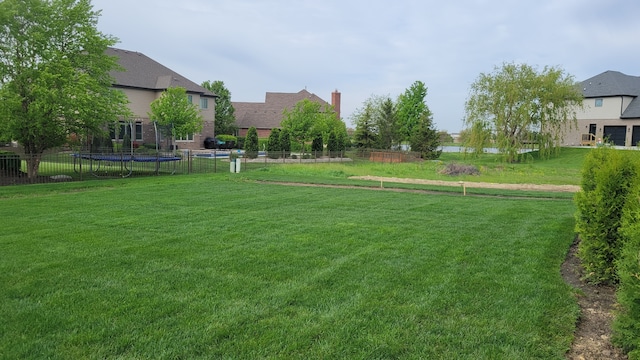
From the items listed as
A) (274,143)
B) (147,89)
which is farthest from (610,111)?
(147,89)

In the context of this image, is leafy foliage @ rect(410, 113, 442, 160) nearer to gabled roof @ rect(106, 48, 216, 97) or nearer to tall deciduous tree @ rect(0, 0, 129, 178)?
gabled roof @ rect(106, 48, 216, 97)

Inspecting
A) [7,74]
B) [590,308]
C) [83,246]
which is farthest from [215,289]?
[7,74]

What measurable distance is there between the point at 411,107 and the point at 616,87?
775 inches

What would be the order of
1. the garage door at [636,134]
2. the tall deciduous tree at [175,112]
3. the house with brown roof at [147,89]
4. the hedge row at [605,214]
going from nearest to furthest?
the hedge row at [605,214] < the tall deciduous tree at [175,112] < the house with brown roof at [147,89] < the garage door at [636,134]

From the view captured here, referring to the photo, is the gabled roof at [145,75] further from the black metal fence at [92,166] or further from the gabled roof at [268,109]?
the black metal fence at [92,166]

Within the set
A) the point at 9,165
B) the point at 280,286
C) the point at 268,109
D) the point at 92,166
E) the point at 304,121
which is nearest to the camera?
the point at 280,286

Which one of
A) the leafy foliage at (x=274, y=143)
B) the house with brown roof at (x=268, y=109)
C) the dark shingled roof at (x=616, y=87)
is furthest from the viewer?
the house with brown roof at (x=268, y=109)

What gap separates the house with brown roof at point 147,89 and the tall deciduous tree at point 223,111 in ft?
30.2

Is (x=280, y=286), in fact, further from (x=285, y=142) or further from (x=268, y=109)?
(x=268, y=109)

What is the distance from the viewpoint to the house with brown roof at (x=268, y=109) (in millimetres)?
55516

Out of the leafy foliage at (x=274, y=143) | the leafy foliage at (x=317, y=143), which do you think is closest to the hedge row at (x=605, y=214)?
the leafy foliage at (x=274, y=143)

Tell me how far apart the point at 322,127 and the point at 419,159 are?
8.29 m

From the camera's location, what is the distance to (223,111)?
5272cm

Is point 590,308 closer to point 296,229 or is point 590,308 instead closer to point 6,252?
point 296,229
